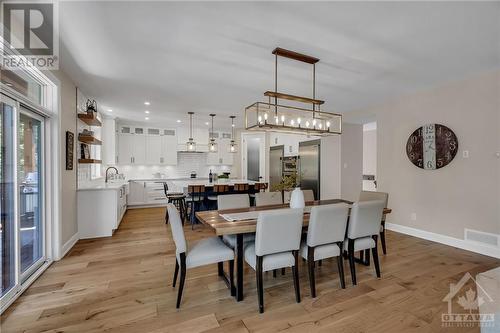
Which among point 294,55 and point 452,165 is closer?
point 294,55

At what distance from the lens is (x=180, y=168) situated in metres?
7.98

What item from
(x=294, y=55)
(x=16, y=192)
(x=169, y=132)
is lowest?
(x=16, y=192)

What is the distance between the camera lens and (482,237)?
3.40 m

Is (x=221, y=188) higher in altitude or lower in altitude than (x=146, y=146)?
lower

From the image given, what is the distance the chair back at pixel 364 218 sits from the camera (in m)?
2.49

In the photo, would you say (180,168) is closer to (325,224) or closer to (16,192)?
(16,192)

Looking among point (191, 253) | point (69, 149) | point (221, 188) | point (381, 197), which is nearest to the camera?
point (191, 253)

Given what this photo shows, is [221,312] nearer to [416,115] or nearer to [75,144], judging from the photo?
[75,144]

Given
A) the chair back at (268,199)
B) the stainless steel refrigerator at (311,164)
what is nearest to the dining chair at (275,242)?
the chair back at (268,199)

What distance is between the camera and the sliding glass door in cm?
217

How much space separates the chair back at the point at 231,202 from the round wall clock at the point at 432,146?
10.6ft

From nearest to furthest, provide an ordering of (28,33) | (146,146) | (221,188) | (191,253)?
(191,253) → (28,33) → (221,188) → (146,146)

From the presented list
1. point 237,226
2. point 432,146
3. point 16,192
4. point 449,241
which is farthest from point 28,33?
point 449,241

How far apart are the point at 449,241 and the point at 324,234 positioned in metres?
2.94
